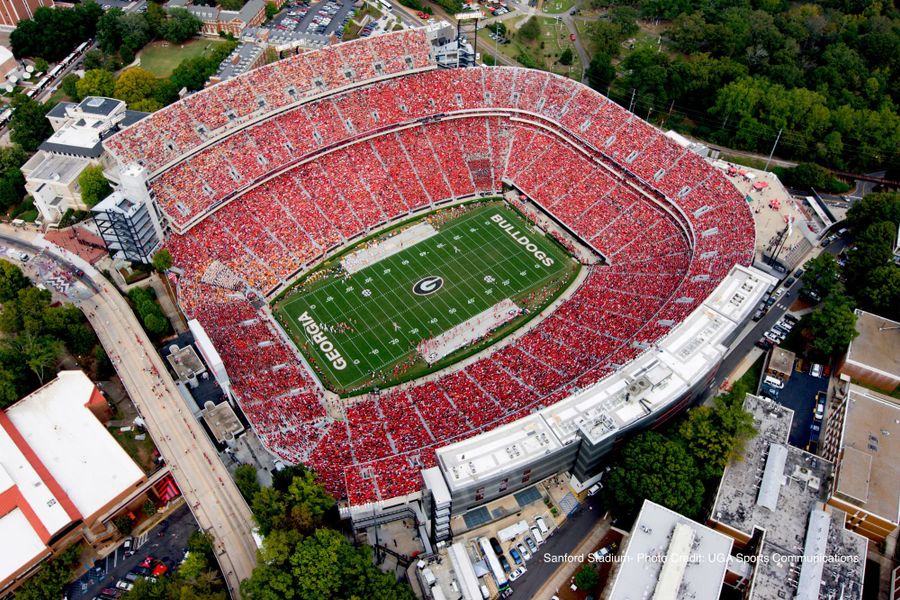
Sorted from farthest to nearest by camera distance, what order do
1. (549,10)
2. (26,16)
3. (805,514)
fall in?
(549,10) → (26,16) → (805,514)

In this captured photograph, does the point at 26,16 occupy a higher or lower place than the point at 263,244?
higher

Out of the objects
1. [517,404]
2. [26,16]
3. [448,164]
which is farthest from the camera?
[26,16]

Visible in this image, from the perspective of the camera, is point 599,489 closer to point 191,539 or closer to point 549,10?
point 191,539

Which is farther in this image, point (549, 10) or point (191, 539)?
point (549, 10)

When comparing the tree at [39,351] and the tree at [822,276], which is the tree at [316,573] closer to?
the tree at [39,351]

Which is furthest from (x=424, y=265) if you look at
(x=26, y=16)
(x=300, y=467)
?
(x=26, y=16)

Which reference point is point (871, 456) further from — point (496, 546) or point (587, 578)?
point (496, 546)

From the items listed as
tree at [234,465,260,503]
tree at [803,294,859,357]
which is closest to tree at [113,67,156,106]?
tree at [234,465,260,503]
